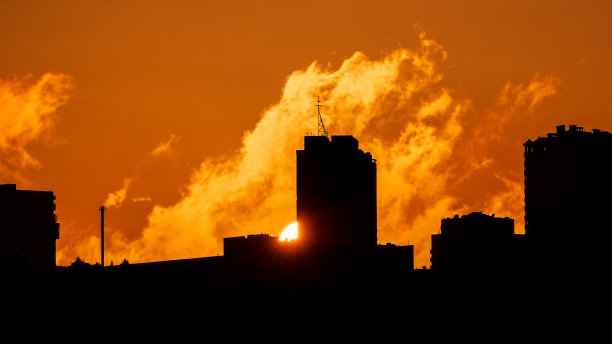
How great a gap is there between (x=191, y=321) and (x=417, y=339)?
3074cm

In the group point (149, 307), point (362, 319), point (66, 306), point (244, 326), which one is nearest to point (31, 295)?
point (66, 306)

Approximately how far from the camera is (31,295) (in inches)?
6796

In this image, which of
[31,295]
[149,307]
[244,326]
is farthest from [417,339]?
[31,295]

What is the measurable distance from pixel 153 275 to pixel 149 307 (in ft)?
33.9

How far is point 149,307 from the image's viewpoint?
18275cm

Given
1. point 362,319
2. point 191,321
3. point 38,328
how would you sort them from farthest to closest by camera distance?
1. point 362,319
2. point 191,321
3. point 38,328

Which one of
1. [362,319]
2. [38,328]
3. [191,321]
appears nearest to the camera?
[38,328]

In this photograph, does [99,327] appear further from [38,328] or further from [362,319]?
[362,319]

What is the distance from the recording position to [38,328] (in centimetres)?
16550

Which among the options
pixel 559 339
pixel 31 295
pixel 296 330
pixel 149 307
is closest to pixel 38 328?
pixel 31 295

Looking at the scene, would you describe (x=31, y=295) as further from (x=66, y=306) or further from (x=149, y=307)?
(x=149, y=307)

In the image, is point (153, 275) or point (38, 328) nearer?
point (38, 328)

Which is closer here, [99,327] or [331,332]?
[99,327]

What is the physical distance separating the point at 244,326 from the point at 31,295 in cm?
2832
